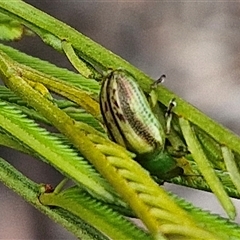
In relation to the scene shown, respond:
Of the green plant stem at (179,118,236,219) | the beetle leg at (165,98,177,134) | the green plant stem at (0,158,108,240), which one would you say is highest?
the beetle leg at (165,98,177,134)

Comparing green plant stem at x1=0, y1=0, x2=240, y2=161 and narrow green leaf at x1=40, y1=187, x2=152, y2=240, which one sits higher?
green plant stem at x1=0, y1=0, x2=240, y2=161

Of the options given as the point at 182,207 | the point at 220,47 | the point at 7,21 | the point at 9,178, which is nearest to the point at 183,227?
the point at 182,207

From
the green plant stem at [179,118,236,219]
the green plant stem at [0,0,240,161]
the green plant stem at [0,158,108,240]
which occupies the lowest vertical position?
the green plant stem at [0,158,108,240]

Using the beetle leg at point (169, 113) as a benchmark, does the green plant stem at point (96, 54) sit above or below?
above

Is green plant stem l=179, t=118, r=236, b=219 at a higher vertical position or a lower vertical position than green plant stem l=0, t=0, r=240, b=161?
lower

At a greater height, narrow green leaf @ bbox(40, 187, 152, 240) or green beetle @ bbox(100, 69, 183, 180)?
green beetle @ bbox(100, 69, 183, 180)

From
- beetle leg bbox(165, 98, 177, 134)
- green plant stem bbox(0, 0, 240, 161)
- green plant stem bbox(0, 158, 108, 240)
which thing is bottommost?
green plant stem bbox(0, 158, 108, 240)

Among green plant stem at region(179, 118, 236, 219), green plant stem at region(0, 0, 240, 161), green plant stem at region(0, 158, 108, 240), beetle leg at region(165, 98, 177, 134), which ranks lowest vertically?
green plant stem at region(0, 158, 108, 240)

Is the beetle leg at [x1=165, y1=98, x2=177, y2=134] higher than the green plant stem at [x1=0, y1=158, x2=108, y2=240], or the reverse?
the beetle leg at [x1=165, y1=98, x2=177, y2=134]

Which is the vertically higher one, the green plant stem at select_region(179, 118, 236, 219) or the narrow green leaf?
the green plant stem at select_region(179, 118, 236, 219)

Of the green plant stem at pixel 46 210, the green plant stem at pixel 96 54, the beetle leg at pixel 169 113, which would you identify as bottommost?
the green plant stem at pixel 46 210
